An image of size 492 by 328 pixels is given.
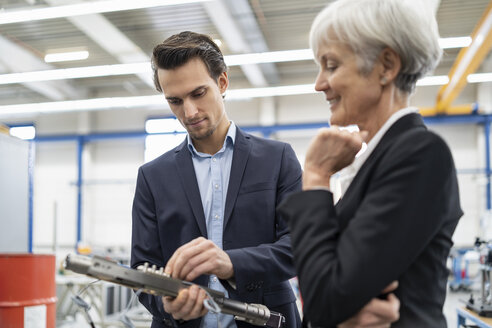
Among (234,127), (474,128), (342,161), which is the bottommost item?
(342,161)

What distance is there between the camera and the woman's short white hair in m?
0.82

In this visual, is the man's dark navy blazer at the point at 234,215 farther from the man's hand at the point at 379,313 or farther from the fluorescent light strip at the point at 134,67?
the fluorescent light strip at the point at 134,67

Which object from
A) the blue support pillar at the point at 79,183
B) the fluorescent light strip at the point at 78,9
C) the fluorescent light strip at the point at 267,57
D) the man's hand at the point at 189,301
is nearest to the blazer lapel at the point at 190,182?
the man's hand at the point at 189,301

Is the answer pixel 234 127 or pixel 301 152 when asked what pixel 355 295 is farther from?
pixel 301 152

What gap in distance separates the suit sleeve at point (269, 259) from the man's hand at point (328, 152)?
0.41 m

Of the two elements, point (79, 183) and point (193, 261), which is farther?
point (79, 183)

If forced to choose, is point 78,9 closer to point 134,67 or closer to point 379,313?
point 134,67

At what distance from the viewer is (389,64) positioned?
85 centimetres

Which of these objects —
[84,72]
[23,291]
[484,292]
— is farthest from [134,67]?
[484,292]

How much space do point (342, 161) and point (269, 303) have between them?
0.61 metres

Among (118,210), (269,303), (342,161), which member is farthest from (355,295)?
(118,210)

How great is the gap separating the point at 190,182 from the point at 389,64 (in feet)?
2.39

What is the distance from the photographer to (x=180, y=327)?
51.6 inches

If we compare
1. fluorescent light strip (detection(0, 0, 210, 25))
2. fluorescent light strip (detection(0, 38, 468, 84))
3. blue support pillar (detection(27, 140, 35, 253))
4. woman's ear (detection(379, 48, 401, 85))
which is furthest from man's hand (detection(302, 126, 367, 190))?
fluorescent light strip (detection(0, 38, 468, 84))
